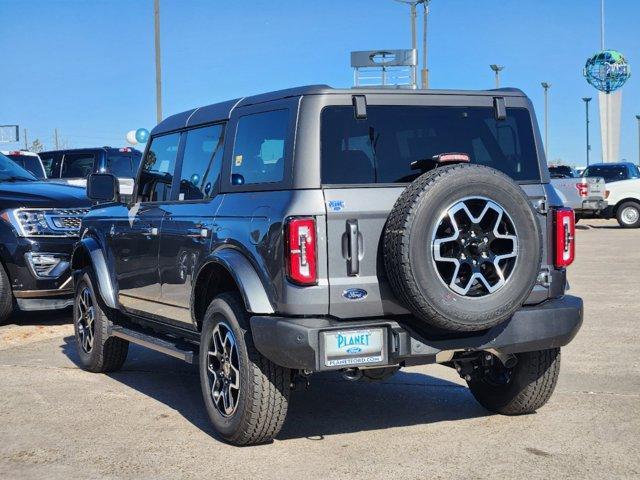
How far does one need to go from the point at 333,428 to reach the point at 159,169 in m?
2.37

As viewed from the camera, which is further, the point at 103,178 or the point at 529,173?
the point at 103,178

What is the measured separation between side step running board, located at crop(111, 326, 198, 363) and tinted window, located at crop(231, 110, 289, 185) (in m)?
1.18

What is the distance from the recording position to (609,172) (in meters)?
28.6

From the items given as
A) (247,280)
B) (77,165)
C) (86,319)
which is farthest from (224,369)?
(77,165)

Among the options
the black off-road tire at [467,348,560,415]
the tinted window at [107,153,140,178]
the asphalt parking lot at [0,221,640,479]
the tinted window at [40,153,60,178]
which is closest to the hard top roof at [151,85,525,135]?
the black off-road tire at [467,348,560,415]

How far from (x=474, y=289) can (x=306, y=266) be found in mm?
883

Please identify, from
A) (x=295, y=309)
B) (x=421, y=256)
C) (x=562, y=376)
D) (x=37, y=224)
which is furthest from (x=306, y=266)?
(x=37, y=224)

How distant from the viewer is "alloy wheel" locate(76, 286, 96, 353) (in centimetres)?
781

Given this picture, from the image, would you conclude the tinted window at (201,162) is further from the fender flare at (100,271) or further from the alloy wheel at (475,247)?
the alloy wheel at (475,247)

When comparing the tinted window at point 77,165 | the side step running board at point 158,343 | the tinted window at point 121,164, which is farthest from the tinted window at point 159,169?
the tinted window at point 77,165

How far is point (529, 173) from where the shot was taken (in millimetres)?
5629

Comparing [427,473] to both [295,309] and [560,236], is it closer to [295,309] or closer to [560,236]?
[295,309]

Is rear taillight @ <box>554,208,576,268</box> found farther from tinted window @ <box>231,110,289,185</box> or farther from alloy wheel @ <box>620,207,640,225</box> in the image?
alloy wheel @ <box>620,207,640,225</box>

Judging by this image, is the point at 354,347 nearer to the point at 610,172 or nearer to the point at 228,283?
the point at 228,283
